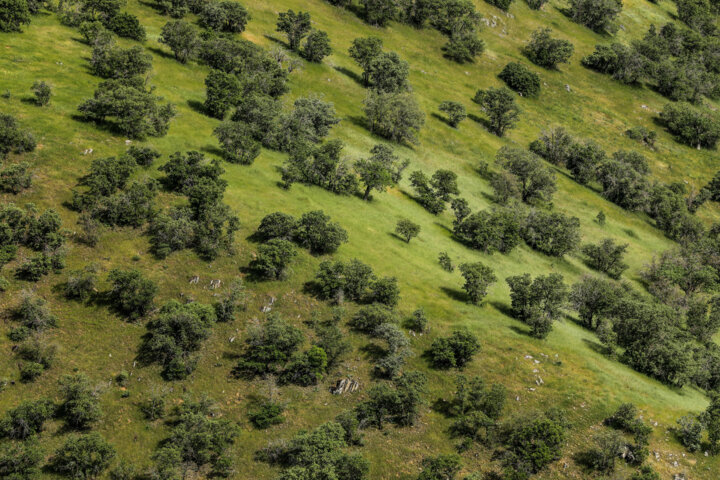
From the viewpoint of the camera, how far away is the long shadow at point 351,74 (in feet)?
458

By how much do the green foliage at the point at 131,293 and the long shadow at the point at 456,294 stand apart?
122 feet

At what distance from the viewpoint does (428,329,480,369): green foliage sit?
196 feet

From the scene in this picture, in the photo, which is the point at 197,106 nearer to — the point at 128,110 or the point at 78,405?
the point at 128,110

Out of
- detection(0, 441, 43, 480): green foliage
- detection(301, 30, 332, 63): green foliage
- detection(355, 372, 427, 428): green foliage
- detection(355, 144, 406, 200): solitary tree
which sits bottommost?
detection(0, 441, 43, 480): green foliage

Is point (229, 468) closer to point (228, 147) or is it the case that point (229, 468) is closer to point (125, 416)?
point (125, 416)

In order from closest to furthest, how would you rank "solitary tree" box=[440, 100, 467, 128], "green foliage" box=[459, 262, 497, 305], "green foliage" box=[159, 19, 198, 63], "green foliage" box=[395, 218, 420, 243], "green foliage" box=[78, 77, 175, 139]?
"green foliage" box=[459, 262, 497, 305] → "green foliage" box=[78, 77, 175, 139] → "green foliage" box=[395, 218, 420, 243] → "green foliage" box=[159, 19, 198, 63] → "solitary tree" box=[440, 100, 467, 128]

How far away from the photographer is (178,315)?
53.5m

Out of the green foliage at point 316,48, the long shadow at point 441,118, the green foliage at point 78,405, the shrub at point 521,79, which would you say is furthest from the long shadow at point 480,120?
the green foliage at point 78,405

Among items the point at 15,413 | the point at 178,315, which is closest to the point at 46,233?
the point at 178,315

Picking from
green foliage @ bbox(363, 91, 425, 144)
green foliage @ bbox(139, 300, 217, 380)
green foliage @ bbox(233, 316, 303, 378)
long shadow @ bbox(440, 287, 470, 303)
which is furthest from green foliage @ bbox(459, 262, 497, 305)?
green foliage @ bbox(363, 91, 425, 144)

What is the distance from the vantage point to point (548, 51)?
18238 centimetres

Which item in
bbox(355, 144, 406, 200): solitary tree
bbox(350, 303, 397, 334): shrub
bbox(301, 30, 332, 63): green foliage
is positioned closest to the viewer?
bbox(350, 303, 397, 334): shrub

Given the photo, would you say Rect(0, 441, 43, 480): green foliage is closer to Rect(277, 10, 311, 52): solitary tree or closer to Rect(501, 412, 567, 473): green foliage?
Rect(501, 412, 567, 473): green foliage

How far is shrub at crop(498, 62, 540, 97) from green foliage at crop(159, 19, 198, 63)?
96.2 m
